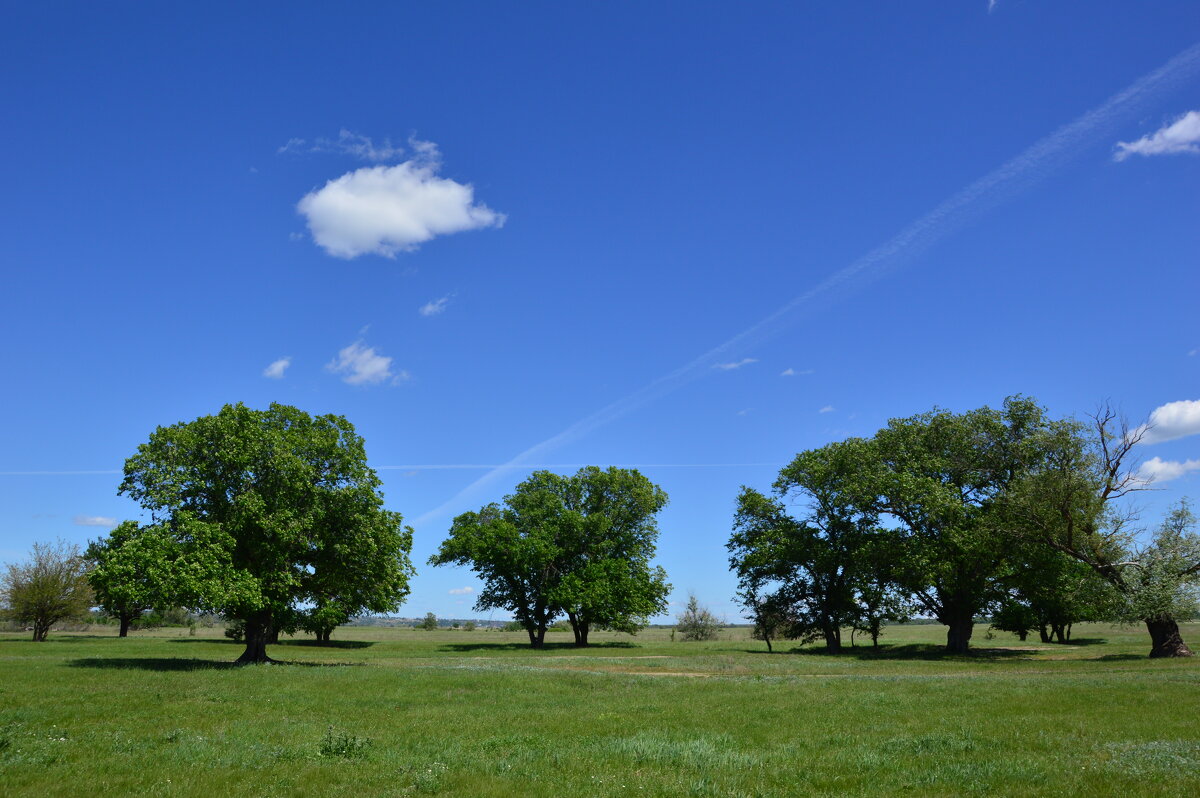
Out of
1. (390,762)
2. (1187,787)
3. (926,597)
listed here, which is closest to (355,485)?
(390,762)

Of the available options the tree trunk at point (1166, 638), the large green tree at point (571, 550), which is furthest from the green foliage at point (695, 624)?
the tree trunk at point (1166, 638)

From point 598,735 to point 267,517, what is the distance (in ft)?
94.3

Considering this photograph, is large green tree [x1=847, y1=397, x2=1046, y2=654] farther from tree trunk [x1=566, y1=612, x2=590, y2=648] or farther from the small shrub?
the small shrub

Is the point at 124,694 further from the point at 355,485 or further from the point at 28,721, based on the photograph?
the point at 355,485

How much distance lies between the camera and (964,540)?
51.1 meters

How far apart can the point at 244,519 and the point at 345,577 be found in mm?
7340

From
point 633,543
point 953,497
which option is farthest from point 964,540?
point 633,543

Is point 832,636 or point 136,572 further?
point 832,636

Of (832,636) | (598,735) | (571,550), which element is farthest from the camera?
(571,550)

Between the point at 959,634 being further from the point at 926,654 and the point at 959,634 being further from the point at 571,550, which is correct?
the point at 571,550

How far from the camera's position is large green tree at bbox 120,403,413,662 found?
38.2 m

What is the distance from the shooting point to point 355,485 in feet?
145

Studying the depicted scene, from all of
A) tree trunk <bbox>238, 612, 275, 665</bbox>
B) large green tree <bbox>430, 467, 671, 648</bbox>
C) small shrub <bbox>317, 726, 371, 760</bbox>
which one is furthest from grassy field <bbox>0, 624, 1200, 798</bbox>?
large green tree <bbox>430, 467, 671, 648</bbox>

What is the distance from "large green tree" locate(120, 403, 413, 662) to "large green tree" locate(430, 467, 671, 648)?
1269 inches
